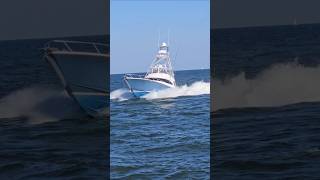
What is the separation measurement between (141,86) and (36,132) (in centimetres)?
1605

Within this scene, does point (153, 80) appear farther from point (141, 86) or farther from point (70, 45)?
point (70, 45)

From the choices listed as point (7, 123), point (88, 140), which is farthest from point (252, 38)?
point (7, 123)

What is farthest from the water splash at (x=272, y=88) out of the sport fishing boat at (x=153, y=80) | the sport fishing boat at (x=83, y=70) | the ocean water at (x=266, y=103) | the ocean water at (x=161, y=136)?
the sport fishing boat at (x=153, y=80)

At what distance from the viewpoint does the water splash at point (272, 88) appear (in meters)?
4.74

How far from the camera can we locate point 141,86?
21.0 metres

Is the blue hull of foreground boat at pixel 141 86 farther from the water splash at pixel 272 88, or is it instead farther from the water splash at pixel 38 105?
the water splash at pixel 272 88

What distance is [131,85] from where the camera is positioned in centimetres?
2145

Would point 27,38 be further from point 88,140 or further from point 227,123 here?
point 227,123

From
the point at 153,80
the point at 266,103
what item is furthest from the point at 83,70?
the point at 153,80

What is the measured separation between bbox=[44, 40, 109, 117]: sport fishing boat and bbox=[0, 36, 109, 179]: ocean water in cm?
14

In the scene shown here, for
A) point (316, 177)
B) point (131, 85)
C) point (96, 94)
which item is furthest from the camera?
point (131, 85)

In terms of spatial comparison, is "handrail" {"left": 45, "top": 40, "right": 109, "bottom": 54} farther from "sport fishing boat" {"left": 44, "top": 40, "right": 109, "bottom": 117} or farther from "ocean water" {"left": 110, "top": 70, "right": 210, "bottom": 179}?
"ocean water" {"left": 110, "top": 70, "right": 210, "bottom": 179}

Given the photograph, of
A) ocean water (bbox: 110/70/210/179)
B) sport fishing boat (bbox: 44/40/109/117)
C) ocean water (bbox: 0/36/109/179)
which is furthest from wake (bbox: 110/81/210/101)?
ocean water (bbox: 0/36/109/179)

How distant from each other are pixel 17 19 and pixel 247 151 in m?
2.49
